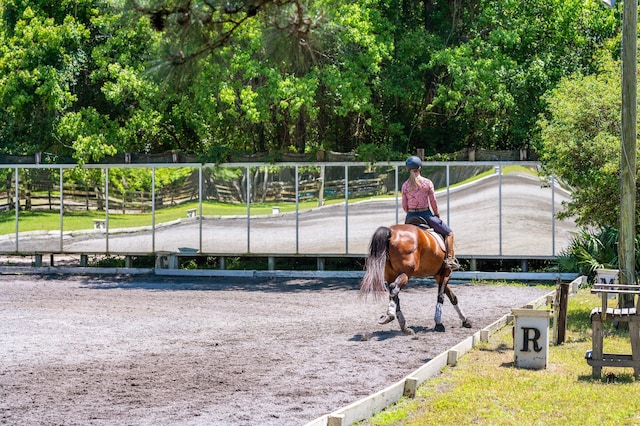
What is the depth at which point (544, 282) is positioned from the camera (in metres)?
22.5

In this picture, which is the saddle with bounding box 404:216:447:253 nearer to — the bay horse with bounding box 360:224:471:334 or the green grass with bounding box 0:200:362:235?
the bay horse with bounding box 360:224:471:334

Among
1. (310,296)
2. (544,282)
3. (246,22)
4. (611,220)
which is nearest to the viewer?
(246,22)

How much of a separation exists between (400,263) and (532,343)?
116 inches

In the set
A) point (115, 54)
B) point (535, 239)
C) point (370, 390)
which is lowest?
point (370, 390)

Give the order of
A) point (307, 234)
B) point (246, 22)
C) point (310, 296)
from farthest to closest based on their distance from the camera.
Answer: point (307, 234)
point (310, 296)
point (246, 22)

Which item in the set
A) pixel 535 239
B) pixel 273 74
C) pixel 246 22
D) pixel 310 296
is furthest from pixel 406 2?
pixel 246 22

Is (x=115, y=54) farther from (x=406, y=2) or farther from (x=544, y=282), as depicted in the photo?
(x=544, y=282)

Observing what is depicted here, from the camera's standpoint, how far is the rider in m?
14.4

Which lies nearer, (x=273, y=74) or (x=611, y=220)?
(x=611, y=220)

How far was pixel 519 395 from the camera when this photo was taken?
31.4 feet

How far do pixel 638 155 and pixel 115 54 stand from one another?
15.6 meters

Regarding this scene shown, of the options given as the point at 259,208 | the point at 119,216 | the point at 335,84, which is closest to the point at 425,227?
the point at 335,84

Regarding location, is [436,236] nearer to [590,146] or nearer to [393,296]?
[393,296]

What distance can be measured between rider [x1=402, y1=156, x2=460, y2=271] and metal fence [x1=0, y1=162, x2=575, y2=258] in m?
8.88
